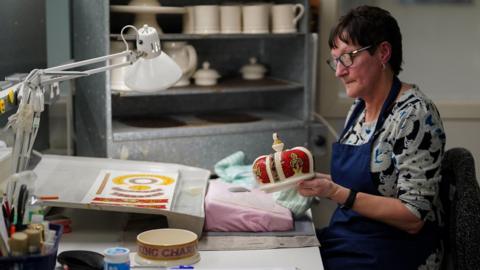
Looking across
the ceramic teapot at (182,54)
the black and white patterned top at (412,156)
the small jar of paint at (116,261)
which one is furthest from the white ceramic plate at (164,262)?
the ceramic teapot at (182,54)

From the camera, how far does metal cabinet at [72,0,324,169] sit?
2.39 m

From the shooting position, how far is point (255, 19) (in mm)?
2531

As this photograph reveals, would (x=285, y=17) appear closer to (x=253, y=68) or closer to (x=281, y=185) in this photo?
(x=253, y=68)

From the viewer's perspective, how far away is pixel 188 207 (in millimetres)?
1835

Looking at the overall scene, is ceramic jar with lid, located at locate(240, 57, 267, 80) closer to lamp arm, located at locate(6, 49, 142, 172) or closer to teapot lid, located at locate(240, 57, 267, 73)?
teapot lid, located at locate(240, 57, 267, 73)

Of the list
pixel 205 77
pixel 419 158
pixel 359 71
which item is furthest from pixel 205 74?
pixel 419 158

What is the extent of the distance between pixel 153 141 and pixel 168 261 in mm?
888

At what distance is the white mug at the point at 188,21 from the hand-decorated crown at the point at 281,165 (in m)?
0.93

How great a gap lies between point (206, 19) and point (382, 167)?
0.91 m

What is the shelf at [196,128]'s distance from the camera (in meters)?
2.41

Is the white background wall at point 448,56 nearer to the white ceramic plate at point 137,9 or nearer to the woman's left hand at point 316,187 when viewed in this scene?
the white ceramic plate at point 137,9

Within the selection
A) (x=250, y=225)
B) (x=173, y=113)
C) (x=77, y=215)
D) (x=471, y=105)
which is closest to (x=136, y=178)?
(x=77, y=215)

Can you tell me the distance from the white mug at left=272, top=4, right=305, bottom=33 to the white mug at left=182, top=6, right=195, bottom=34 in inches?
11.8

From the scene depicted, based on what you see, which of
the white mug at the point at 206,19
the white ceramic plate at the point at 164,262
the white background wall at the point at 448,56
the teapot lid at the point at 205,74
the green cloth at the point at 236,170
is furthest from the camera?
the white background wall at the point at 448,56
